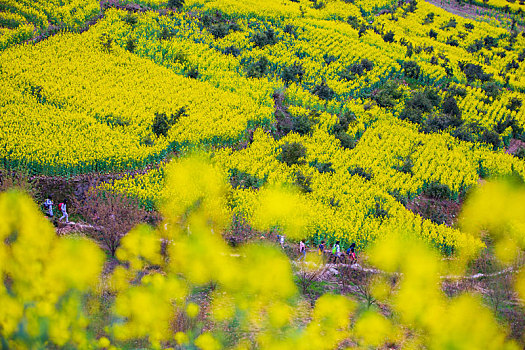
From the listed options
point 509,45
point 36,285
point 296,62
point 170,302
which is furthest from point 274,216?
point 509,45

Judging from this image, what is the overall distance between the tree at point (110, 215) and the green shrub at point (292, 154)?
9.31 m

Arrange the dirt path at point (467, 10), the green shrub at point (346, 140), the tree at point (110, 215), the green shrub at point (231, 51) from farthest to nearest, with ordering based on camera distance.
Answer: the dirt path at point (467, 10) < the green shrub at point (231, 51) < the green shrub at point (346, 140) < the tree at point (110, 215)

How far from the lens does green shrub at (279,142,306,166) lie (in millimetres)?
27516

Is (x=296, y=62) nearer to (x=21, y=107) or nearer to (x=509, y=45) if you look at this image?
(x=21, y=107)

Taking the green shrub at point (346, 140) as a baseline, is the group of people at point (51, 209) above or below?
below

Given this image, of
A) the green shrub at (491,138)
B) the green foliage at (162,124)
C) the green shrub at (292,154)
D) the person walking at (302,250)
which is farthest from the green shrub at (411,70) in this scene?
the person walking at (302,250)

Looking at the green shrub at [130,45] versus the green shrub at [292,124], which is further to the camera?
the green shrub at [130,45]

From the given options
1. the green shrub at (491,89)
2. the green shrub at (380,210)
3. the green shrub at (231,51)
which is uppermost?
the green shrub at (491,89)

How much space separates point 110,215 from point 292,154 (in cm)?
1144

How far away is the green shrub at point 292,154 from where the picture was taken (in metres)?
27.5

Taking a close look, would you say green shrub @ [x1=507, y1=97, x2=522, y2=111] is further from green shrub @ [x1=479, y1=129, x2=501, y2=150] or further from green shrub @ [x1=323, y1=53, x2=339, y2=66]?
green shrub @ [x1=323, y1=53, x2=339, y2=66]

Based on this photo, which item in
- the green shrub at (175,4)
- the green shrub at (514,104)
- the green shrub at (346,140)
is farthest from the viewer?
the green shrub at (175,4)

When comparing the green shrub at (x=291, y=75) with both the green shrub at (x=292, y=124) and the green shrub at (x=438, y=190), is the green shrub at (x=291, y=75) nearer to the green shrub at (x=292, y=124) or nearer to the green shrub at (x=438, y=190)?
the green shrub at (x=292, y=124)

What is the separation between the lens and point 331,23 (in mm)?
48625
